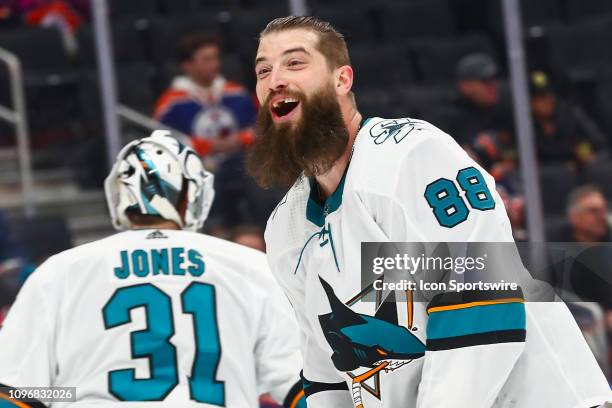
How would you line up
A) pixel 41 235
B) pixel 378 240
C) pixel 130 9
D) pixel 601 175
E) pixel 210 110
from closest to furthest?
1. pixel 378 240
2. pixel 41 235
3. pixel 210 110
4. pixel 601 175
5. pixel 130 9

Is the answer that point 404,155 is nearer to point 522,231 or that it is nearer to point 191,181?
point 191,181

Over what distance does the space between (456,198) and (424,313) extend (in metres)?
0.24

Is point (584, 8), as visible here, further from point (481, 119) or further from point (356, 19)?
point (481, 119)

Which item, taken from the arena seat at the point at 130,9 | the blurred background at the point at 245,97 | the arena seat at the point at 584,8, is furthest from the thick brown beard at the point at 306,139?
the arena seat at the point at 584,8

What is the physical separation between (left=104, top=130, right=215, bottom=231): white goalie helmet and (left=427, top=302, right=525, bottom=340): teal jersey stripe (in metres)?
1.63

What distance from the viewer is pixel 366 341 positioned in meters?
2.32

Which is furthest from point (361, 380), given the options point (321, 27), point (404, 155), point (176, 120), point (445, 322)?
point (176, 120)

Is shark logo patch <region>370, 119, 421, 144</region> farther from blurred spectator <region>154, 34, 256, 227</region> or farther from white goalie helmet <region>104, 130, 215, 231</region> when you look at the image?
blurred spectator <region>154, 34, 256, 227</region>

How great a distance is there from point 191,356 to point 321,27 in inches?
49.8

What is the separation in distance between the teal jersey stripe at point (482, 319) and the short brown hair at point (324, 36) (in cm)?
58

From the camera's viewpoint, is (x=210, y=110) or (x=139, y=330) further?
(x=210, y=110)

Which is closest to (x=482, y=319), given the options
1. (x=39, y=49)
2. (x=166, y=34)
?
(x=39, y=49)

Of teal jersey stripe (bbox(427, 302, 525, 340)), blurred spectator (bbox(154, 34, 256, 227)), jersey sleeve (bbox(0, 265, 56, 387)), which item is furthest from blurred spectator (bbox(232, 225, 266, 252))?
teal jersey stripe (bbox(427, 302, 525, 340))

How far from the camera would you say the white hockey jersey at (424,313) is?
2.11m
